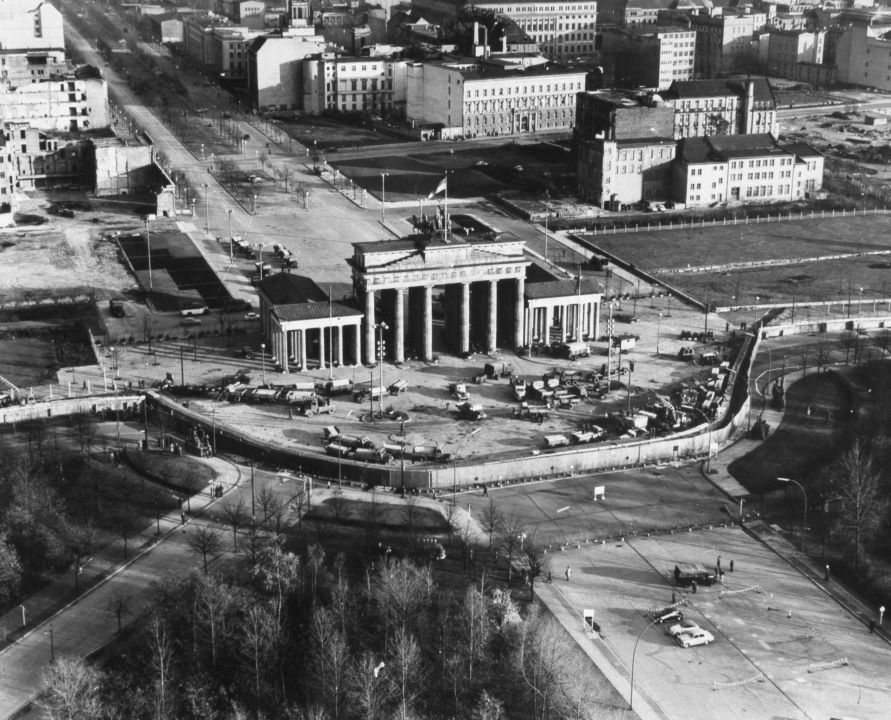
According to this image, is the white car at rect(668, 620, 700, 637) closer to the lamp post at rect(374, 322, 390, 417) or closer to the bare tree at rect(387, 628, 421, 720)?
the bare tree at rect(387, 628, 421, 720)

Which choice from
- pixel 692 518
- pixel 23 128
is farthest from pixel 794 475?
pixel 23 128

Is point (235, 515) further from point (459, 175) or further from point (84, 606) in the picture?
point (459, 175)

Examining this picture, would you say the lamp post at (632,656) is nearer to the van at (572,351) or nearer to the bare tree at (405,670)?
the bare tree at (405,670)

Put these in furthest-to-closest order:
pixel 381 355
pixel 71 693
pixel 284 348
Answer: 1. pixel 284 348
2. pixel 381 355
3. pixel 71 693

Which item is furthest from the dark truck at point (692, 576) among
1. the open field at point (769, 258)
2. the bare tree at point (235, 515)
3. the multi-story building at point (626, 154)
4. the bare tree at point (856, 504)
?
the multi-story building at point (626, 154)

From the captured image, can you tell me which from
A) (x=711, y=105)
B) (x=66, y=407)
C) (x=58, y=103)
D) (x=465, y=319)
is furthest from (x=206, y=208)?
(x=711, y=105)

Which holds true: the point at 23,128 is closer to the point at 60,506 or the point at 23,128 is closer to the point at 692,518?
the point at 60,506
